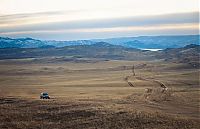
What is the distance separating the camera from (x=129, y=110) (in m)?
27.8

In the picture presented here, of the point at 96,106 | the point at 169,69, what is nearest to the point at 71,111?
the point at 96,106

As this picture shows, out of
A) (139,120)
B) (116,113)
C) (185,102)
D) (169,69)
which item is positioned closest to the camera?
(139,120)

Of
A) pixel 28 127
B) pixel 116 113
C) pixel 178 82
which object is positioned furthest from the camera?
pixel 178 82

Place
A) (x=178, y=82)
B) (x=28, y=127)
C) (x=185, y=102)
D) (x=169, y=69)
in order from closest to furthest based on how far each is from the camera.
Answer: (x=28, y=127)
(x=185, y=102)
(x=178, y=82)
(x=169, y=69)

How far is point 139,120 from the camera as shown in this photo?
2477 cm

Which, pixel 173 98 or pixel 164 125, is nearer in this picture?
pixel 164 125

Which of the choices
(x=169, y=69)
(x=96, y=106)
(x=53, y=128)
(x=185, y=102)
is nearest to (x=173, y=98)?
(x=185, y=102)

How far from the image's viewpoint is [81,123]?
79.0 ft

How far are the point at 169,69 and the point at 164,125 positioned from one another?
250ft

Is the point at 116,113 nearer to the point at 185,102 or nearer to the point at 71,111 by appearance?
the point at 71,111

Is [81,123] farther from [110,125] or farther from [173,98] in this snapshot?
[173,98]

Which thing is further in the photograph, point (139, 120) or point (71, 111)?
point (71, 111)

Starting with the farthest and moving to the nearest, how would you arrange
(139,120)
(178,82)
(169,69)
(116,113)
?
(169,69), (178,82), (116,113), (139,120)

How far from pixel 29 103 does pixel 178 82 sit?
38536 millimetres
